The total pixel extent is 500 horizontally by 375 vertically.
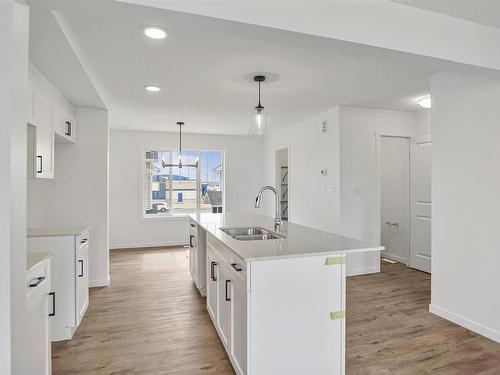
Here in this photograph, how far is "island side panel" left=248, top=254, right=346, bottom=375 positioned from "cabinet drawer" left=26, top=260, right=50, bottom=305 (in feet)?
3.64

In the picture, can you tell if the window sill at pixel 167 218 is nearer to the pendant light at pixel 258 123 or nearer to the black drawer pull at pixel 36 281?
the pendant light at pixel 258 123

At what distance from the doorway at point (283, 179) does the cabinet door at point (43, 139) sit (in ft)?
13.7

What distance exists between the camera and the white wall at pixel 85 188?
3.64m

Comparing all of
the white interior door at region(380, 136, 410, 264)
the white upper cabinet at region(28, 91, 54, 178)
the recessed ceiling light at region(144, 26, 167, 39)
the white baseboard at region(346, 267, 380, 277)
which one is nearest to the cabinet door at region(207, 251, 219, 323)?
the white upper cabinet at region(28, 91, 54, 178)

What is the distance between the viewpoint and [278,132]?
6164 mm

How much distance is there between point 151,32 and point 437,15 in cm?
188

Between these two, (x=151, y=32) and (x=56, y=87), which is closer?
(x=151, y=32)

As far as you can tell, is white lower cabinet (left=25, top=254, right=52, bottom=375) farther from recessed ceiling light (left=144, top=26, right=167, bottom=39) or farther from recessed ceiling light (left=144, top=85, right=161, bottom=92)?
recessed ceiling light (left=144, top=85, right=161, bottom=92)

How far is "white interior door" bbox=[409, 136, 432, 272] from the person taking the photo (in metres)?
4.35

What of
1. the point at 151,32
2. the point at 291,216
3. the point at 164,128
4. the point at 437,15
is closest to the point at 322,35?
the point at 437,15

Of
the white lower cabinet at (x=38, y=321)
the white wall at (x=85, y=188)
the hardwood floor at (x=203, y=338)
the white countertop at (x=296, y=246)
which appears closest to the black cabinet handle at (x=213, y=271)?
the white countertop at (x=296, y=246)

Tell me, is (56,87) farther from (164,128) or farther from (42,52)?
(164,128)

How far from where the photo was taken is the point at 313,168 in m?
4.84

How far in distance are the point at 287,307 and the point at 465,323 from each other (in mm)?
1982
